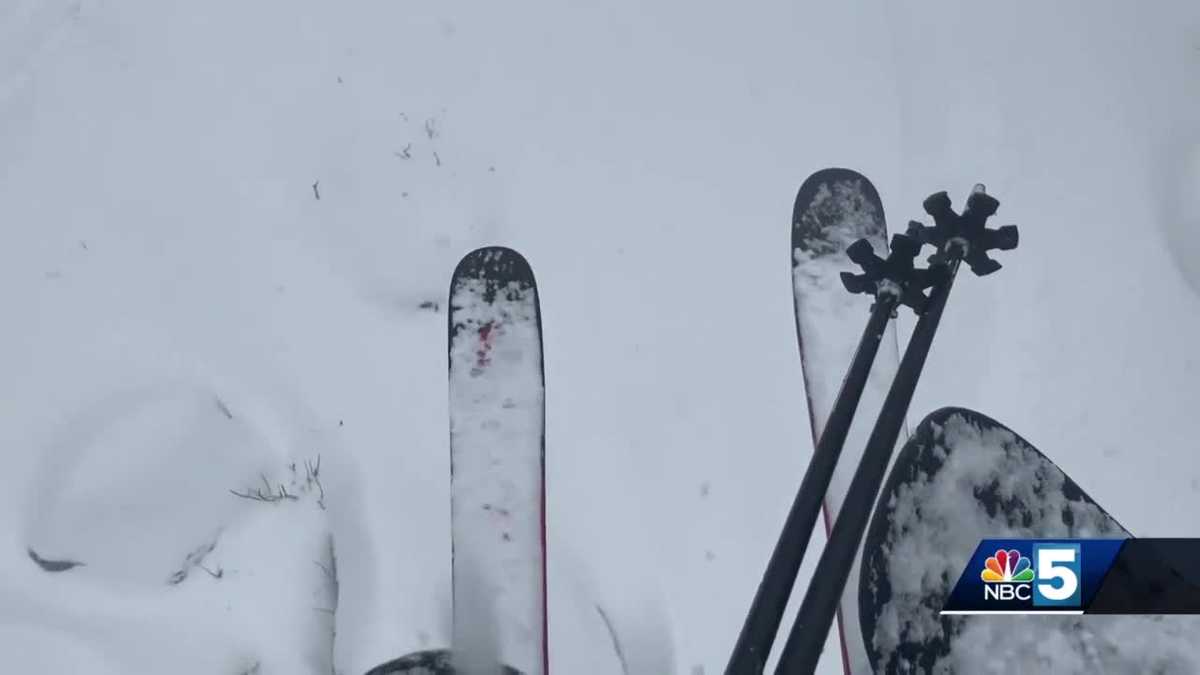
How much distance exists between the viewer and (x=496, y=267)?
6.05 feet

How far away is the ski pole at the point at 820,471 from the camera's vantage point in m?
1.06

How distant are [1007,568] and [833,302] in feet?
2.56

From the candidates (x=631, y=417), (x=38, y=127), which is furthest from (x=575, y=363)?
(x=38, y=127)

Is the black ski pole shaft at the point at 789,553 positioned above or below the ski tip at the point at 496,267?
below

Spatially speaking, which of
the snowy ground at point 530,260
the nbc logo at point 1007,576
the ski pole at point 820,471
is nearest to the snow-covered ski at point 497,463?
the snowy ground at point 530,260

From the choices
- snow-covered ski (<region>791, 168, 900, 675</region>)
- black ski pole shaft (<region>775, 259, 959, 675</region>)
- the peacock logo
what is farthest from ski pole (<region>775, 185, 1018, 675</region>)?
snow-covered ski (<region>791, 168, 900, 675</region>)

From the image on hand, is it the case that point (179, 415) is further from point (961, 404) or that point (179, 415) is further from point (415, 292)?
point (961, 404)

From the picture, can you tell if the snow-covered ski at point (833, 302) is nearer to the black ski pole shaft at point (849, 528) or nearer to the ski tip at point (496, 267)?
the black ski pole shaft at point (849, 528)

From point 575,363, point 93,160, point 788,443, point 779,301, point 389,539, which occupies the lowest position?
point 389,539

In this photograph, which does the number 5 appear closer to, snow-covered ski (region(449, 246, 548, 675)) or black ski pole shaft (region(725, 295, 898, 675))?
black ski pole shaft (region(725, 295, 898, 675))

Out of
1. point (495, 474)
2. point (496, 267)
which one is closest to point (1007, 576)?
point (495, 474)

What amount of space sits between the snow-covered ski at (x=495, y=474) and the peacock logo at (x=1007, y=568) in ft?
2.63

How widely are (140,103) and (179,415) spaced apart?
1.01 meters

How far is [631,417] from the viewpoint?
6.15 ft
